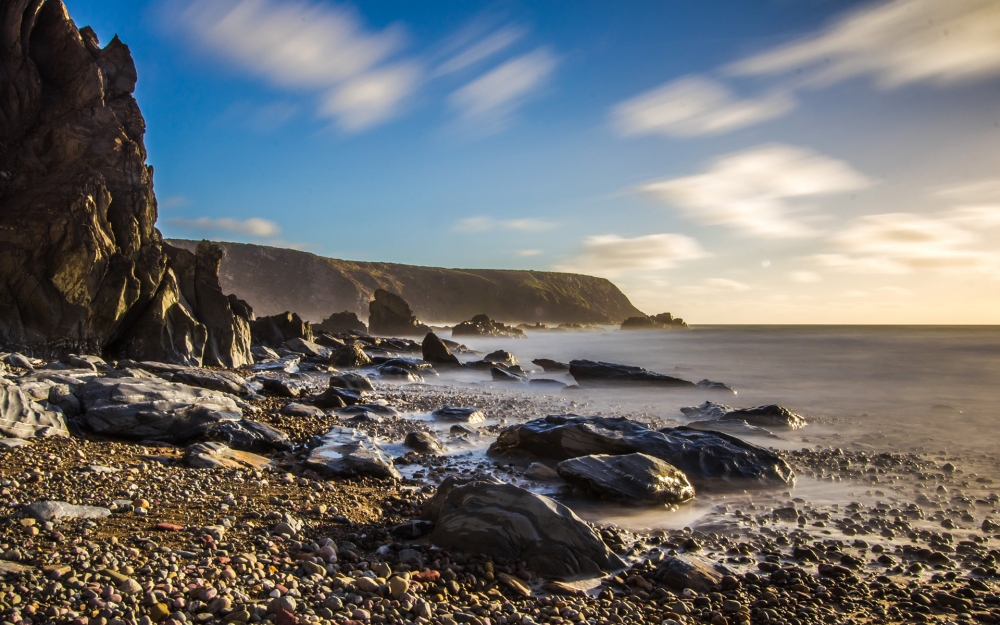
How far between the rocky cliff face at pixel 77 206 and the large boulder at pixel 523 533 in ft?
54.7

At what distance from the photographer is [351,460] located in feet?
27.5

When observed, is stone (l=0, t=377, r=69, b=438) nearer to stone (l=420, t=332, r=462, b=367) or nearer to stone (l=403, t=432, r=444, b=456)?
stone (l=403, t=432, r=444, b=456)

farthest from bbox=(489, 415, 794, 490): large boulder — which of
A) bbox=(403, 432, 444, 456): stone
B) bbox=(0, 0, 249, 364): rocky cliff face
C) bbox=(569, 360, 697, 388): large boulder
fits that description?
bbox=(0, 0, 249, 364): rocky cliff face

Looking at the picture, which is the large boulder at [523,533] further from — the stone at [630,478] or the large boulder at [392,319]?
the large boulder at [392,319]

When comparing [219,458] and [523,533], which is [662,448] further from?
[219,458]

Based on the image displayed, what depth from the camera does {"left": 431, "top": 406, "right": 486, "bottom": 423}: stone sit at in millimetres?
13813

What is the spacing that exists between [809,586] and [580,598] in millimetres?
2177

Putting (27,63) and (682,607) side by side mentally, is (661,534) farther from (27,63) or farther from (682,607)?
(27,63)

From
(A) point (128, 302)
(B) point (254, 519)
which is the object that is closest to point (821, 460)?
(B) point (254, 519)

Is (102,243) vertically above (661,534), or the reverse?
(102,243)

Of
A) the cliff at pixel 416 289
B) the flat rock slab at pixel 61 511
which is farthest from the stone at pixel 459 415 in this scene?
the cliff at pixel 416 289

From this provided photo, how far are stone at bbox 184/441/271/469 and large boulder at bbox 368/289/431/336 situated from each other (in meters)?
60.5

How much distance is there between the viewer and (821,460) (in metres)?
10.6

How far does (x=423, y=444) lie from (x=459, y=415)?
→ 11.6 ft
